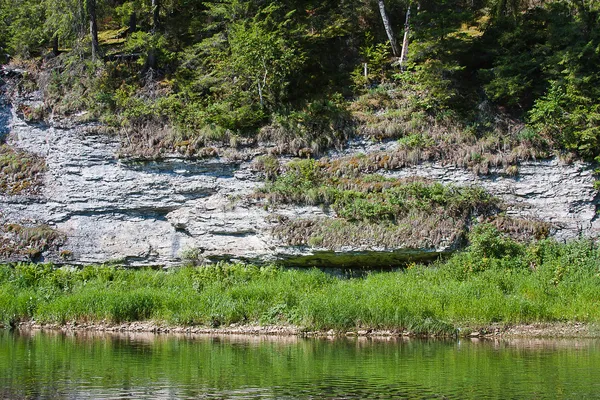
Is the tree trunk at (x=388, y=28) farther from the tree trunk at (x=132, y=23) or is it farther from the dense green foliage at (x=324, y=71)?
the tree trunk at (x=132, y=23)

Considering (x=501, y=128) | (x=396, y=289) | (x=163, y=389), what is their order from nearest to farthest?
1. (x=163, y=389)
2. (x=396, y=289)
3. (x=501, y=128)

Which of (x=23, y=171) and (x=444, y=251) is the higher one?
A: (x=23, y=171)

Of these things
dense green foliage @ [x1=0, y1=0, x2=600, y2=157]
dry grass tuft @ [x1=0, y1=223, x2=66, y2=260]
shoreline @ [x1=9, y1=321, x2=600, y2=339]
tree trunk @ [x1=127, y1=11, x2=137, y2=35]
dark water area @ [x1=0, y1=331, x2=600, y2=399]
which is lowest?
shoreline @ [x1=9, y1=321, x2=600, y2=339]

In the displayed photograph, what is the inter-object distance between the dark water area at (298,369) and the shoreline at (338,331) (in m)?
0.95

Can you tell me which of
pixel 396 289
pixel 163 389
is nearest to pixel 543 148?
pixel 396 289

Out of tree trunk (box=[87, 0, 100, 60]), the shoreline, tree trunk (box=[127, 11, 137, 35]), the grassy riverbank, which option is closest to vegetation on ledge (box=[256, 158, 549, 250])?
the grassy riverbank

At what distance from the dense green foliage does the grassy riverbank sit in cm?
554

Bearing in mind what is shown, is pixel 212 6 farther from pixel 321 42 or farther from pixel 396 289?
pixel 396 289

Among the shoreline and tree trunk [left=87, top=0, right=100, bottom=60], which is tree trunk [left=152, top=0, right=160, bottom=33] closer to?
tree trunk [left=87, top=0, right=100, bottom=60]

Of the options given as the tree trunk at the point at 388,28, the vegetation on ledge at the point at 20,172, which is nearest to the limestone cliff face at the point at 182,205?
the vegetation on ledge at the point at 20,172

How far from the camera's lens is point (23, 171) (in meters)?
30.0

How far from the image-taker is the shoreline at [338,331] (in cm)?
1958

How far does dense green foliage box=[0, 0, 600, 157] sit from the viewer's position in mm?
26672

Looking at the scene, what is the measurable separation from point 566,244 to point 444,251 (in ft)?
14.3
